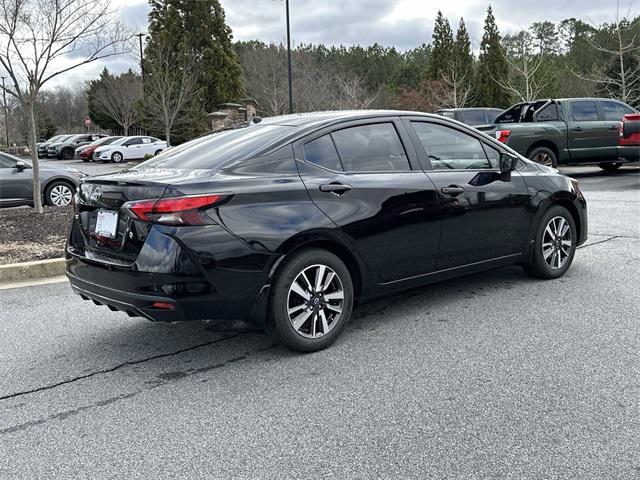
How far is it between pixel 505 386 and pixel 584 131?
12.9 m

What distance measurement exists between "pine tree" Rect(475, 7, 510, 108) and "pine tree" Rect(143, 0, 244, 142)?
789 inches

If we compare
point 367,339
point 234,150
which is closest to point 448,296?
point 367,339

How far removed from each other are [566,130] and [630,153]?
160 cm

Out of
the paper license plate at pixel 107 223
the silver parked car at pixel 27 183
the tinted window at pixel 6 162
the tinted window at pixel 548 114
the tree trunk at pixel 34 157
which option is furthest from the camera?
the tinted window at pixel 548 114

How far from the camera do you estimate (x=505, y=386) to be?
344 cm

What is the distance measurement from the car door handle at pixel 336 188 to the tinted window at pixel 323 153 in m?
0.16

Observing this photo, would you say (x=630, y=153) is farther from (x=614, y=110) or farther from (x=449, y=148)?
(x=449, y=148)

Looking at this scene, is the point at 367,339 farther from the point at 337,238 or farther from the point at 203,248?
the point at 203,248

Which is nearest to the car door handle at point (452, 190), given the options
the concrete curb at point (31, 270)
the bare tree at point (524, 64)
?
the concrete curb at point (31, 270)

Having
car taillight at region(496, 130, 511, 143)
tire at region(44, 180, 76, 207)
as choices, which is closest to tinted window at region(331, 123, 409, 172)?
tire at region(44, 180, 76, 207)

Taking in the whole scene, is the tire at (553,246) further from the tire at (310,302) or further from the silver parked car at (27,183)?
the silver parked car at (27,183)

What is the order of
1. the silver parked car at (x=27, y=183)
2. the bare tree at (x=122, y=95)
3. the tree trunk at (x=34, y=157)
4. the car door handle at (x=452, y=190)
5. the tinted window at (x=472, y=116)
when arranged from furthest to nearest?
the bare tree at (x=122, y=95) < the tinted window at (x=472, y=116) < the silver parked car at (x=27, y=183) < the tree trunk at (x=34, y=157) < the car door handle at (x=452, y=190)

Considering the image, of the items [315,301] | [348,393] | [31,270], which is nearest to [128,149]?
[31,270]

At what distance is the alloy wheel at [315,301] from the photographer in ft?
13.0
